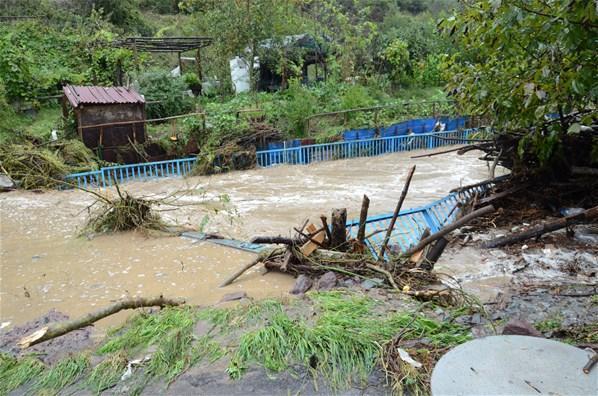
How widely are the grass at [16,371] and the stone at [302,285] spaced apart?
8.16 feet

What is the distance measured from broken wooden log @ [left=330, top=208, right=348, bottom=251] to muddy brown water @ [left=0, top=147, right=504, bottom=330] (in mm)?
717

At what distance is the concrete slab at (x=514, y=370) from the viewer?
2.39m

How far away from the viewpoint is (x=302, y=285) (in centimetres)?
516

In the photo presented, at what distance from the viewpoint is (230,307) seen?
4492 mm

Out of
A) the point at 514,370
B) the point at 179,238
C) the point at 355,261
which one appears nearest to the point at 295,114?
the point at 179,238

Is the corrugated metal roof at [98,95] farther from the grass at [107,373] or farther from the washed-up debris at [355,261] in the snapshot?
the grass at [107,373]

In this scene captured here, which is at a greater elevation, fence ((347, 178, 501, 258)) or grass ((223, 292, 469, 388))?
grass ((223, 292, 469, 388))

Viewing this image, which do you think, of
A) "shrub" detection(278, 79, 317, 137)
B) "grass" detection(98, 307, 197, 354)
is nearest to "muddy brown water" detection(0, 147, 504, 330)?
"grass" detection(98, 307, 197, 354)

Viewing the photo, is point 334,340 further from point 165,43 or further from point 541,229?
point 165,43

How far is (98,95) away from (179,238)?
7867 millimetres

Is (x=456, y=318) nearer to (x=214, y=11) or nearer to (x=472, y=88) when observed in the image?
(x=472, y=88)

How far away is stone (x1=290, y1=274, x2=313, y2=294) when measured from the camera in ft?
16.7

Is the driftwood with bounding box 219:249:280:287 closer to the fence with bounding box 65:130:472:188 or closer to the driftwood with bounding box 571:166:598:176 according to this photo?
the driftwood with bounding box 571:166:598:176

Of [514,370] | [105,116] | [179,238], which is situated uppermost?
[105,116]
